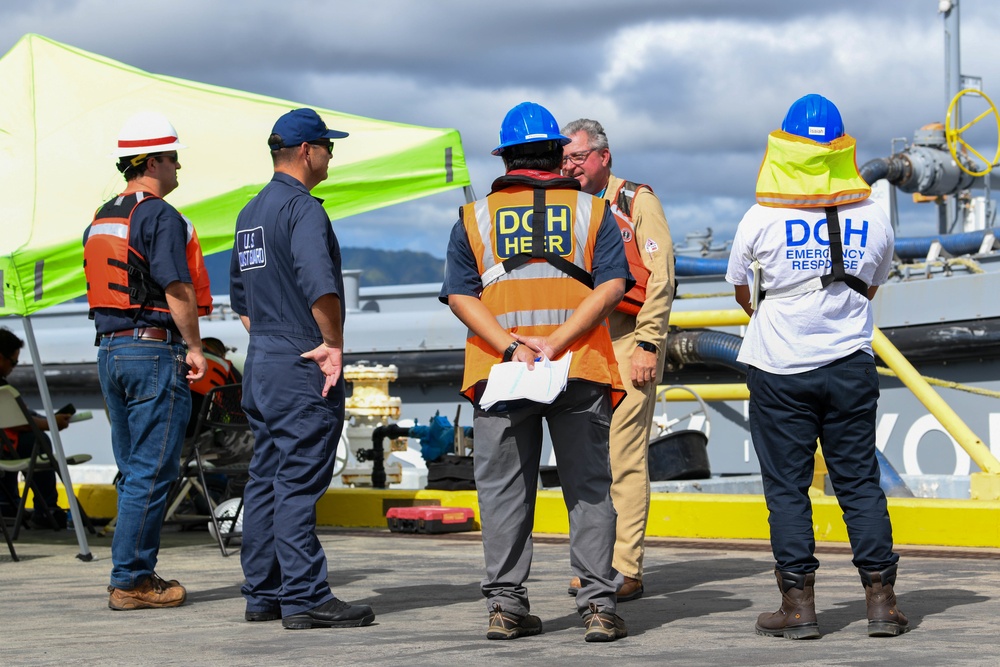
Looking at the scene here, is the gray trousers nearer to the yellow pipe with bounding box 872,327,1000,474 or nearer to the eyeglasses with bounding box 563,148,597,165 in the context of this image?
the eyeglasses with bounding box 563,148,597,165

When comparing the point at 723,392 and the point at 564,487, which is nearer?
the point at 564,487

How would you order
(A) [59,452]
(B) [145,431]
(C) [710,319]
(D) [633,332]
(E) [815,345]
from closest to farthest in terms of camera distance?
(E) [815,345], (B) [145,431], (D) [633,332], (A) [59,452], (C) [710,319]

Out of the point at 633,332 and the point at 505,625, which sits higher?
the point at 633,332

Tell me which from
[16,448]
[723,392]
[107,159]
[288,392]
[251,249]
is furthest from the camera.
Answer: [723,392]

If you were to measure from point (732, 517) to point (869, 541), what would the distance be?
10.5 feet

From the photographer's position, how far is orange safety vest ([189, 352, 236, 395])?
8062mm

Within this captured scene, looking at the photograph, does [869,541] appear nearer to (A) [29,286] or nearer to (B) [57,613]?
(B) [57,613]

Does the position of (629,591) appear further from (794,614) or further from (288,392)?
(288,392)

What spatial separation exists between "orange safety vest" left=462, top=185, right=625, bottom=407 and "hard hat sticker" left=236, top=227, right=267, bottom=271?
0.85 meters

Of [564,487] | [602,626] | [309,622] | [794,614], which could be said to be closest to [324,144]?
[564,487]

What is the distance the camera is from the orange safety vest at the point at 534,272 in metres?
4.33

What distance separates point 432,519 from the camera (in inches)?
324

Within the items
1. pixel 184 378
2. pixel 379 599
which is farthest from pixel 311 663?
pixel 184 378

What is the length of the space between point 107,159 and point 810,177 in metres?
4.63
